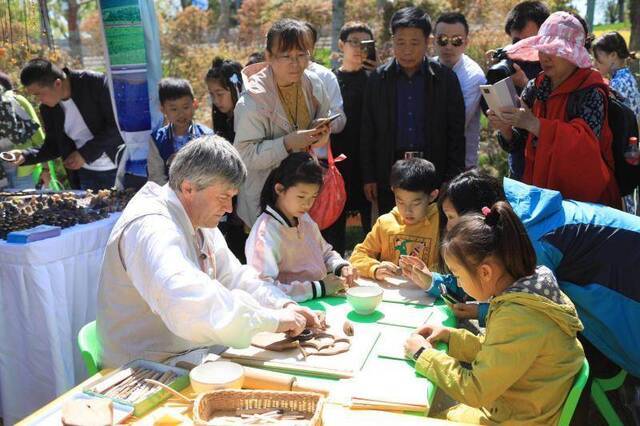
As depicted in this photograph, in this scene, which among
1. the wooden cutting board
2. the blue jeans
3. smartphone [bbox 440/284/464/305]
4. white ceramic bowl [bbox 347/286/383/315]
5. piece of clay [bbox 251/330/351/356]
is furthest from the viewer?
the blue jeans

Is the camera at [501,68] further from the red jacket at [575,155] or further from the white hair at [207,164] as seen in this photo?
the white hair at [207,164]

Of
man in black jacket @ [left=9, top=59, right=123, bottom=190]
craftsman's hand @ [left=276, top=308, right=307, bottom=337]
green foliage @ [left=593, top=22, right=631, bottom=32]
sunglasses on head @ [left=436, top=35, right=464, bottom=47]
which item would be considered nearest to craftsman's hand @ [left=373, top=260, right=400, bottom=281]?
craftsman's hand @ [left=276, top=308, right=307, bottom=337]

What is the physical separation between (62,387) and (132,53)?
6.15 ft

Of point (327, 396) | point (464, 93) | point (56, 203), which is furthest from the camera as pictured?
point (464, 93)

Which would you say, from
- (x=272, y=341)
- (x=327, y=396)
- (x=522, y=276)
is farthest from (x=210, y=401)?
(x=522, y=276)

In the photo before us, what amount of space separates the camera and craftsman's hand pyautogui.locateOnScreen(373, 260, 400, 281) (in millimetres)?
1282

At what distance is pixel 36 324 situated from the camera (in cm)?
251

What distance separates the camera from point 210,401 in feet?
4.17

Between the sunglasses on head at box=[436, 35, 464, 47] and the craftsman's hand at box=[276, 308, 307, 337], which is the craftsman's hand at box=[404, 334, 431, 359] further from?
the sunglasses on head at box=[436, 35, 464, 47]

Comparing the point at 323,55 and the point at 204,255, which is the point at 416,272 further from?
the point at 323,55

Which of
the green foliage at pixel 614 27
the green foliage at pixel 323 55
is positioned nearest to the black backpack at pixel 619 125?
the green foliage at pixel 323 55

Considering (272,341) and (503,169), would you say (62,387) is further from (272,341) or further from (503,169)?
(503,169)

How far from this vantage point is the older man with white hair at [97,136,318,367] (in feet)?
4.75

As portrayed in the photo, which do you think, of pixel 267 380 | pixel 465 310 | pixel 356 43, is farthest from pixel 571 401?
pixel 356 43
